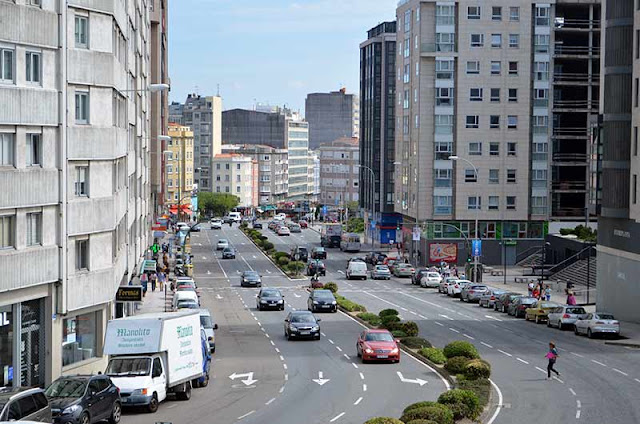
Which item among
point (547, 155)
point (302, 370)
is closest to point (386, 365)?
point (302, 370)

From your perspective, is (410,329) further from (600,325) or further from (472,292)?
(472,292)

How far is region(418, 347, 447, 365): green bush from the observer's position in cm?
4147

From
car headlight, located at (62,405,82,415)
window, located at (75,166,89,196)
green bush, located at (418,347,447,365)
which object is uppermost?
window, located at (75,166,89,196)

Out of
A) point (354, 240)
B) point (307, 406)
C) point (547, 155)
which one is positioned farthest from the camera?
point (354, 240)

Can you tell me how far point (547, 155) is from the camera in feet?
352

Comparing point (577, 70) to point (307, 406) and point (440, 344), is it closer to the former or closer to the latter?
point (440, 344)

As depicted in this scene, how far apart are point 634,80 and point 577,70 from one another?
49966 mm

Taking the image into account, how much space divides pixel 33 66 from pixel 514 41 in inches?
3030

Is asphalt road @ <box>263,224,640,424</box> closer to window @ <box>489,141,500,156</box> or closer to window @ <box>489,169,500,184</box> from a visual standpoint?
window @ <box>489,169,500,184</box>

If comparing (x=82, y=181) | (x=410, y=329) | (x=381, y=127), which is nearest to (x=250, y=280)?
(x=410, y=329)

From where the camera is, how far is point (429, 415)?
2772cm

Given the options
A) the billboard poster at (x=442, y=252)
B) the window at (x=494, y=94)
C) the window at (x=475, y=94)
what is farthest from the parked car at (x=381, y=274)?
the window at (x=494, y=94)

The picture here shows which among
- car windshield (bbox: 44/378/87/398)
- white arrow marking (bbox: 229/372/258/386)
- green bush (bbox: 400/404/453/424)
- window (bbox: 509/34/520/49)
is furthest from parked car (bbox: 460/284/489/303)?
car windshield (bbox: 44/378/87/398)

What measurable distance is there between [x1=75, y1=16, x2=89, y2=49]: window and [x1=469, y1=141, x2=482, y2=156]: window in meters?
72.0
